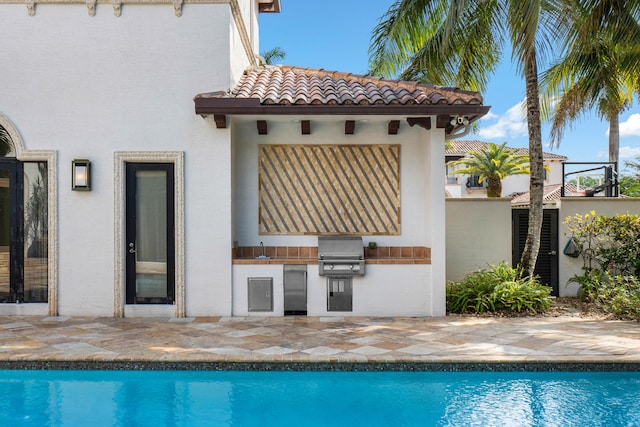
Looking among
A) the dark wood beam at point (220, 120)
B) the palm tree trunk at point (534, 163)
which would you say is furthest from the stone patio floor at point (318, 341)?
the dark wood beam at point (220, 120)

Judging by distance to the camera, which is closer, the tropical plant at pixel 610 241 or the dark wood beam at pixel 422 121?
the dark wood beam at pixel 422 121

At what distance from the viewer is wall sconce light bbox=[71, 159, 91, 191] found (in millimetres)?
9609

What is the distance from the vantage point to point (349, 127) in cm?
A: 1034

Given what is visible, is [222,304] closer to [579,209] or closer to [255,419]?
[255,419]

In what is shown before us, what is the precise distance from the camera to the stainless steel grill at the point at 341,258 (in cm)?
975

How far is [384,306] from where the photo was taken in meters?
Answer: 9.88

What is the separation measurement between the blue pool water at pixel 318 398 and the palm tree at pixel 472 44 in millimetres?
4838

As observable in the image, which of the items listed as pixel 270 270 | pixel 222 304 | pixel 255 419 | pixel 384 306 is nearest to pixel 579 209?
pixel 384 306

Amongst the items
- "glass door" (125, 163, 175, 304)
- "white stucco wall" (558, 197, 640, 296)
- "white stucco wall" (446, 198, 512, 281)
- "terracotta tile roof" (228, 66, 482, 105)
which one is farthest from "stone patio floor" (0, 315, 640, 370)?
"terracotta tile roof" (228, 66, 482, 105)

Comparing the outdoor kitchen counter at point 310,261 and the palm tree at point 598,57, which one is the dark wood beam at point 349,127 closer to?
the outdoor kitchen counter at point 310,261

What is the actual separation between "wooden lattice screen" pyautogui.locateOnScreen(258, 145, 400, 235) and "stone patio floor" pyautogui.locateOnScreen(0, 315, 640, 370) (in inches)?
84.0

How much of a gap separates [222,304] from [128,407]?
3752 millimetres

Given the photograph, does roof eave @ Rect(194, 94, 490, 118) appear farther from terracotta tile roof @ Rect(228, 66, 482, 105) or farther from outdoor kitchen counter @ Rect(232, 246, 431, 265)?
outdoor kitchen counter @ Rect(232, 246, 431, 265)

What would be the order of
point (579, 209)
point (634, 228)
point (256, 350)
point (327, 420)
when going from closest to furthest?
point (327, 420)
point (256, 350)
point (634, 228)
point (579, 209)
